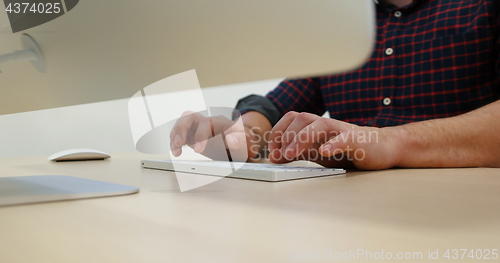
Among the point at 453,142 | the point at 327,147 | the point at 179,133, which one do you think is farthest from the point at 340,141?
the point at 179,133

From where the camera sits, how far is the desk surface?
170 millimetres

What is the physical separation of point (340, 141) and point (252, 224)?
293mm

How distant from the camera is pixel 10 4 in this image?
0.34m

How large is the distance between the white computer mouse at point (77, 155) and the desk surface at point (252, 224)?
1.98 ft

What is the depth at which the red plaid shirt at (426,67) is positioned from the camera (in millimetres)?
875

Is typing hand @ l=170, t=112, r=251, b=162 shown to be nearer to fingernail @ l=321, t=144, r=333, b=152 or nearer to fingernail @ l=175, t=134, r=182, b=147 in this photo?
fingernail @ l=175, t=134, r=182, b=147

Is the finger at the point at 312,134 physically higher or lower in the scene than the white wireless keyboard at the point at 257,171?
higher

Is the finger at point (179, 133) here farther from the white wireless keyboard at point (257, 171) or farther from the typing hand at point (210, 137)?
the white wireless keyboard at point (257, 171)

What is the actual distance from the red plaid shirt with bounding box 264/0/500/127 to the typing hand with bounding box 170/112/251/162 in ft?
1.43

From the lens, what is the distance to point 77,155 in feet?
2.86

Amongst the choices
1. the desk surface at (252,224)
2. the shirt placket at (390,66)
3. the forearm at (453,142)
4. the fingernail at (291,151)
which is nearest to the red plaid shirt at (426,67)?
the shirt placket at (390,66)

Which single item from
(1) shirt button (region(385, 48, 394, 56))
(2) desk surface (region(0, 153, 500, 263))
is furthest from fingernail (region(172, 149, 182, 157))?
(1) shirt button (region(385, 48, 394, 56))

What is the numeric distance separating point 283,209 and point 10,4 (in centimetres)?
33

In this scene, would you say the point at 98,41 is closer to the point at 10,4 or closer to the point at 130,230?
the point at 10,4
